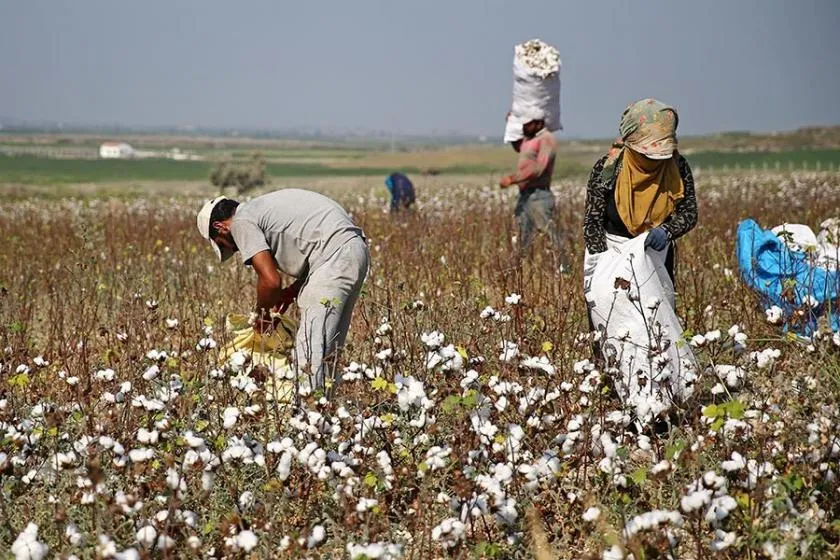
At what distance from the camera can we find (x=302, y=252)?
449 cm

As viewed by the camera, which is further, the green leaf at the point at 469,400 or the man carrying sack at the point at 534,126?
the man carrying sack at the point at 534,126

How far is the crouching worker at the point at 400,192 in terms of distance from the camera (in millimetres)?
10445

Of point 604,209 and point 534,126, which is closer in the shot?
point 604,209

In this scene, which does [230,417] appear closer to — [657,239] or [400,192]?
[657,239]

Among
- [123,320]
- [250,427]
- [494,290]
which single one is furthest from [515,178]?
[250,427]

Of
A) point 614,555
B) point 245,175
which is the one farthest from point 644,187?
point 245,175

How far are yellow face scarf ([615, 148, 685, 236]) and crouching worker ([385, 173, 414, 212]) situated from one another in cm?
605

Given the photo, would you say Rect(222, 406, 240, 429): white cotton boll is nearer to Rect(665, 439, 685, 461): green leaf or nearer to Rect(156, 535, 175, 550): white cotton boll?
Rect(156, 535, 175, 550): white cotton boll

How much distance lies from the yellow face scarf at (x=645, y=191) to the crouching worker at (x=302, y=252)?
1216mm

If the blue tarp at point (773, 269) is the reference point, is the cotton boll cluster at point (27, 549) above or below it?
below

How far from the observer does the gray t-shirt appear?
4371mm

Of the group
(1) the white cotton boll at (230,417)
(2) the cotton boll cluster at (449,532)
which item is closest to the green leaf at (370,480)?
(2) the cotton boll cluster at (449,532)

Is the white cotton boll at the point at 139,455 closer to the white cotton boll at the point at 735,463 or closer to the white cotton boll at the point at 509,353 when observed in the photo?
the white cotton boll at the point at 509,353

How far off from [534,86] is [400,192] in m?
3.29
